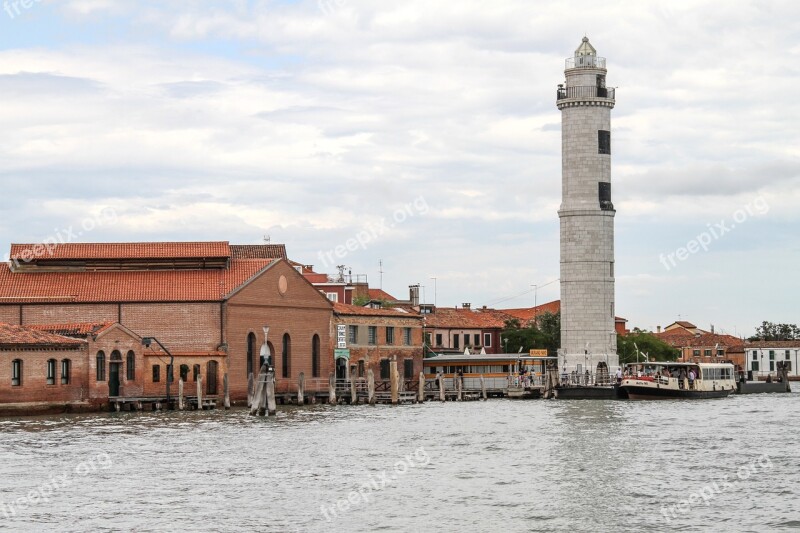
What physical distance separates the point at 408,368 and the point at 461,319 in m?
18.1

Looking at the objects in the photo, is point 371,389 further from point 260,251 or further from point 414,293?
point 414,293

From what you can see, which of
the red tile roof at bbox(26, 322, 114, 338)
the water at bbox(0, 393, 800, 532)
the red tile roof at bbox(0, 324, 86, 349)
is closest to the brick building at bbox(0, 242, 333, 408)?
the red tile roof at bbox(26, 322, 114, 338)

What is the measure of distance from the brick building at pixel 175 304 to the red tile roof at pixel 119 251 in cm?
5

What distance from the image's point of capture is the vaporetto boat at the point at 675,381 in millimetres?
64125

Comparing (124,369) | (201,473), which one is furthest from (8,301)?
(201,473)

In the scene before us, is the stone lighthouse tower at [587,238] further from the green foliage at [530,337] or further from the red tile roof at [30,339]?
the red tile roof at [30,339]

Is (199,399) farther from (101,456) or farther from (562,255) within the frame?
(562,255)

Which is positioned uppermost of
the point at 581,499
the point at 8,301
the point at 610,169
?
the point at 610,169

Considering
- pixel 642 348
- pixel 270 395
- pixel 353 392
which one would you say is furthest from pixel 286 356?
pixel 642 348

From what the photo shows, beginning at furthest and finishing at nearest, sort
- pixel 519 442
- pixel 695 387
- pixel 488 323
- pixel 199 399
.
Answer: pixel 488 323 < pixel 695 387 < pixel 199 399 < pixel 519 442

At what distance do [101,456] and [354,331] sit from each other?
3846cm

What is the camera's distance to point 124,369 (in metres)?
54.7

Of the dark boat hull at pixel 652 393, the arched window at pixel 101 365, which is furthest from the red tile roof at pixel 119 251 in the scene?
the dark boat hull at pixel 652 393

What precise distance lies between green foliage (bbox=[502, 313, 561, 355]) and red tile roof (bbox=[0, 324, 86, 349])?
142ft
